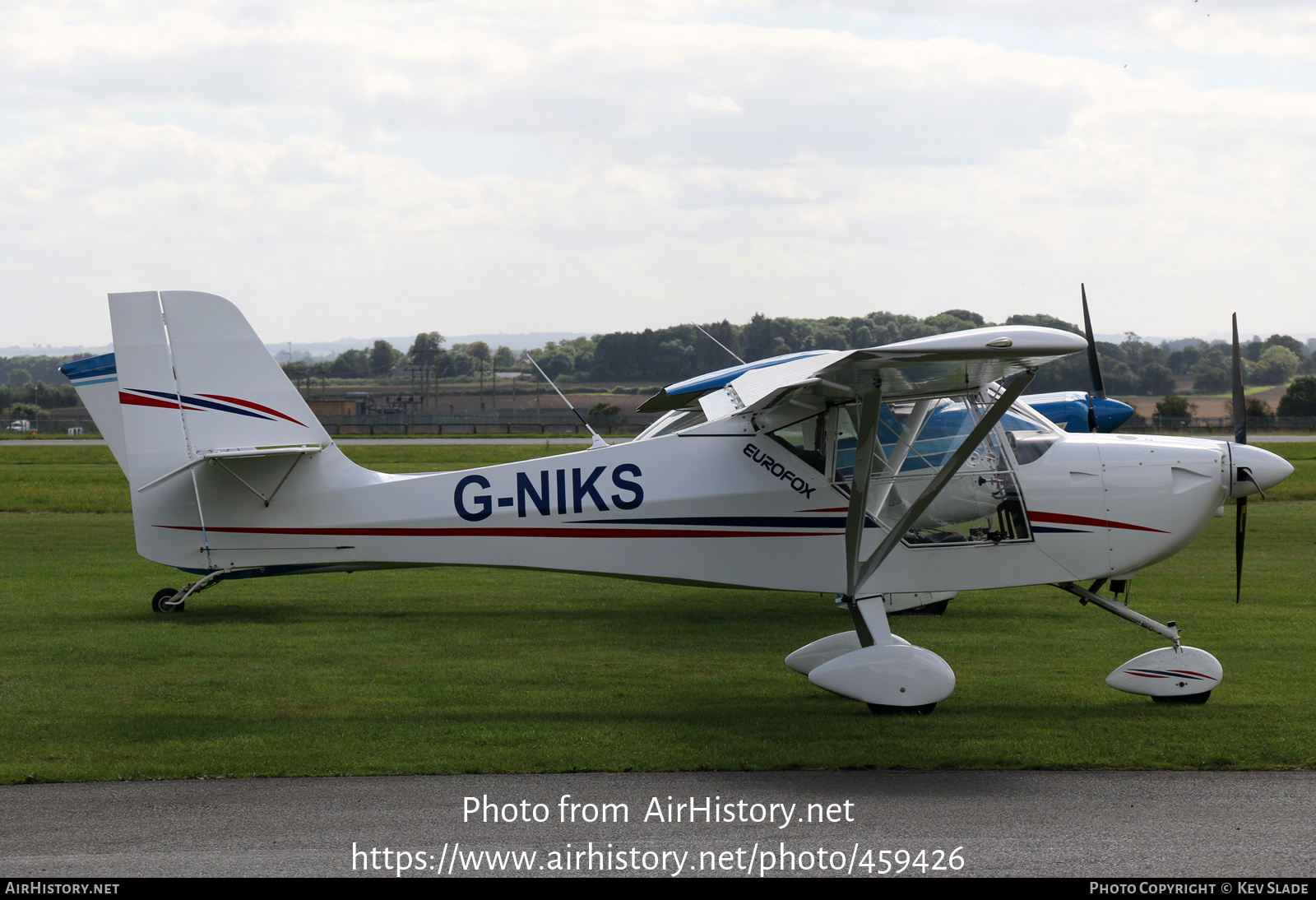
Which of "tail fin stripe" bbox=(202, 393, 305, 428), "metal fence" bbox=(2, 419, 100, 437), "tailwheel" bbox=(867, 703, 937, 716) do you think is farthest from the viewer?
"metal fence" bbox=(2, 419, 100, 437)

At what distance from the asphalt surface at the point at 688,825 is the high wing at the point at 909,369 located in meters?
2.33

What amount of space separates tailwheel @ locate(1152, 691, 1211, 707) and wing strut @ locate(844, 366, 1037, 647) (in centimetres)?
217

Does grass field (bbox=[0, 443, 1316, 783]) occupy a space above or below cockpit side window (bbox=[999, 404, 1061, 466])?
below

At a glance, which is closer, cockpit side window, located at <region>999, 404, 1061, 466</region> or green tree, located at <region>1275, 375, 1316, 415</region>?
cockpit side window, located at <region>999, 404, 1061, 466</region>

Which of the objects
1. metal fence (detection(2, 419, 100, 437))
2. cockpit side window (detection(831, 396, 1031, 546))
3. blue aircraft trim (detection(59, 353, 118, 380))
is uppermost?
blue aircraft trim (detection(59, 353, 118, 380))

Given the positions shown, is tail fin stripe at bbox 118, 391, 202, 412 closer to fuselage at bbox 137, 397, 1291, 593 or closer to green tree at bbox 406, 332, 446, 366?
fuselage at bbox 137, 397, 1291, 593

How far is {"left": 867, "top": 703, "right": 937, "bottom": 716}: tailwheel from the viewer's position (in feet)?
23.8

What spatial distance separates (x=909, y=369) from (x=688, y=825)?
10.1 ft

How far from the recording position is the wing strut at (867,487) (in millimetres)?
6840

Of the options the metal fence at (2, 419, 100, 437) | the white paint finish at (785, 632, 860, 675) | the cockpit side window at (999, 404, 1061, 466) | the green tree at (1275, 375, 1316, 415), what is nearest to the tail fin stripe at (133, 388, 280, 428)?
the white paint finish at (785, 632, 860, 675)

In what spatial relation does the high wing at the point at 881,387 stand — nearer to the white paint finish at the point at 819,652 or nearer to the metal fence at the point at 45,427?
the white paint finish at the point at 819,652

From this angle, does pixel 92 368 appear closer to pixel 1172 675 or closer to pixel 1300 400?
pixel 1172 675

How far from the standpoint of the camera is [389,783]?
6.05 m
